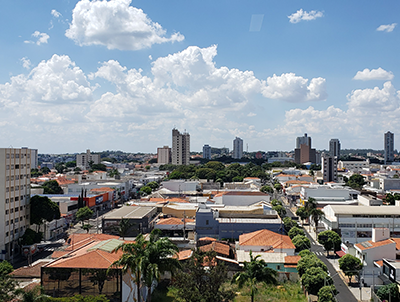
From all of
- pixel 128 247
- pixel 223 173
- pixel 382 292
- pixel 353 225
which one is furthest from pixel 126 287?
pixel 223 173

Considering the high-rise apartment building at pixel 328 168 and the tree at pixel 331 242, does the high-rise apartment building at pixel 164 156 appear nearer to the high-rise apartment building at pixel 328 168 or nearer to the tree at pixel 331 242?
the high-rise apartment building at pixel 328 168

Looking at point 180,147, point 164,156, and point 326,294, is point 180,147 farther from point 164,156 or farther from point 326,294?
point 326,294

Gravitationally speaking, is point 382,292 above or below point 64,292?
below

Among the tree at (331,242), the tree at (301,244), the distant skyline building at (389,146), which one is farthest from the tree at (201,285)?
the distant skyline building at (389,146)

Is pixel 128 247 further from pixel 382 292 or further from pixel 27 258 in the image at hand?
pixel 27 258

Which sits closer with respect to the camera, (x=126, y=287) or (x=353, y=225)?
(x=126, y=287)

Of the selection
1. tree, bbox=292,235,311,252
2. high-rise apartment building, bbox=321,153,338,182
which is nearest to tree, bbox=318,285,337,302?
tree, bbox=292,235,311,252
